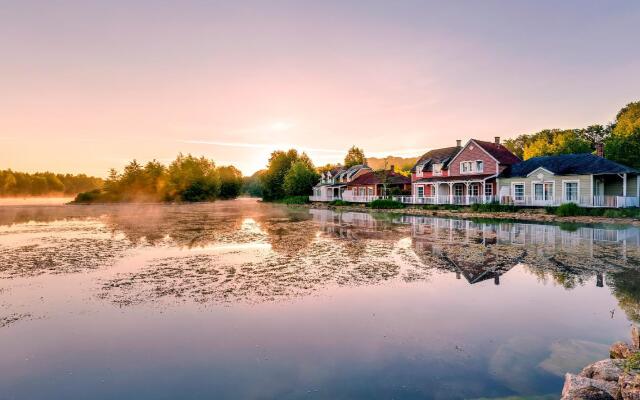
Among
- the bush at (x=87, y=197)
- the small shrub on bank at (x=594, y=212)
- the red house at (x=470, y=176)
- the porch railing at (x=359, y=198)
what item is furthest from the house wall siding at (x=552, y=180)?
the bush at (x=87, y=197)

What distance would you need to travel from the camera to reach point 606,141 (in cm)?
5041


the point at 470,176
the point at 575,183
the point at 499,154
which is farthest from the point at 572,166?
the point at 470,176

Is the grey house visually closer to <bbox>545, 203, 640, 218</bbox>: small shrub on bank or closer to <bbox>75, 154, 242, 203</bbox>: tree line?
<bbox>545, 203, 640, 218</bbox>: small shrub on bank

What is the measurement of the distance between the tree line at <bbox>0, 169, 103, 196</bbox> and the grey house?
164759 millimetres

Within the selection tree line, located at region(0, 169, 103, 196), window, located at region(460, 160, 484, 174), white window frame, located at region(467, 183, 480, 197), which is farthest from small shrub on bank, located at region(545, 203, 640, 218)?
tree line, located at region(0, 169, 103, 196)

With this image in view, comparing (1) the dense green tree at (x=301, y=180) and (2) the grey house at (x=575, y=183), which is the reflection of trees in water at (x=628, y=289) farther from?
(1) the dense green tree at (x=301, y=180)

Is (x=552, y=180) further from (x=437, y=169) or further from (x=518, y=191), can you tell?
(x=437, y=169)

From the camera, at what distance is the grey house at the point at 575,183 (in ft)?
92.7

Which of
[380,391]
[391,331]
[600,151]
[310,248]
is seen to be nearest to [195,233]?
[310,248]

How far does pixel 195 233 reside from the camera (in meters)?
23.1

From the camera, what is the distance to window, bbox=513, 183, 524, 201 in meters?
34.9

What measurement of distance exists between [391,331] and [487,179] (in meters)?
35.9

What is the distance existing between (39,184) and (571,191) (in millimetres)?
179340

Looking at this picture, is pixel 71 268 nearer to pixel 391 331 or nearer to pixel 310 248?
pixel 310 248
